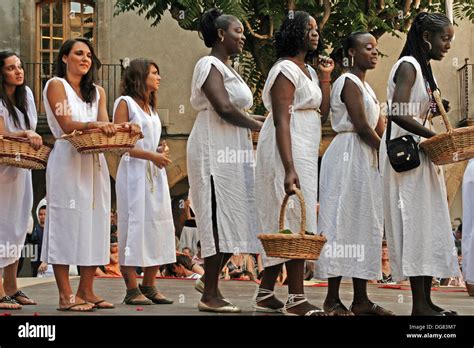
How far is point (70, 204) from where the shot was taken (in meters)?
8.25

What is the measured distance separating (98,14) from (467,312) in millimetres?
17034

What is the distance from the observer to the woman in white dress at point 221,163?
805 centimetres

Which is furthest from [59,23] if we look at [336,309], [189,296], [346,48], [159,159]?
[336,309]

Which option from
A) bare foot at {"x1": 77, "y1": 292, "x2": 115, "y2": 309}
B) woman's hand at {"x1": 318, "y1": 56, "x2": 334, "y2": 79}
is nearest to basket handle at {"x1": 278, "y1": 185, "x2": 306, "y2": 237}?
woman's hand at {"x1": 318, "y1": 56, "x2": 334, "y2": 79}

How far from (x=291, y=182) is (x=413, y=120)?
935 mm

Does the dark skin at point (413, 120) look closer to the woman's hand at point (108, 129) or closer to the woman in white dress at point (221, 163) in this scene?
the woman in white dress at point (221, 163)

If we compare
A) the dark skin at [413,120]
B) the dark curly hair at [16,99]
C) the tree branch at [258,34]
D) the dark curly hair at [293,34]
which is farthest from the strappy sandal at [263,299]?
the tree branch at [258,34]

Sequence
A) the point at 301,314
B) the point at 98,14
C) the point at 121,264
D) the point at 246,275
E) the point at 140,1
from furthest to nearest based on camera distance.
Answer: the point at 98,14 < the point at 140,1 < the point at 246,275 < the point at 121,264 < the point at 301,314

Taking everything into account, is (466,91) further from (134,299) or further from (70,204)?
(70,204)

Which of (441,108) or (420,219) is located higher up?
(441,108)

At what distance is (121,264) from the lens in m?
9.36

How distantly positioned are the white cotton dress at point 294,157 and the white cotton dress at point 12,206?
6.97 ft
